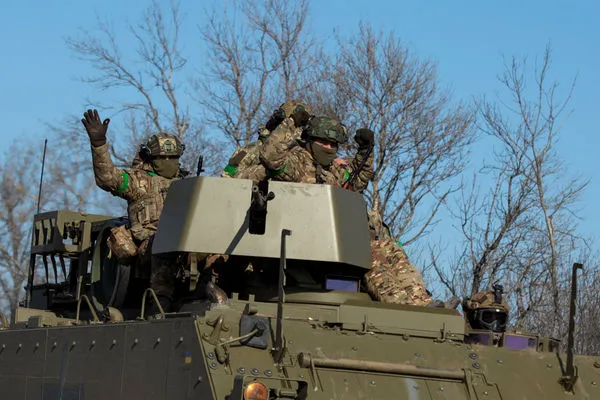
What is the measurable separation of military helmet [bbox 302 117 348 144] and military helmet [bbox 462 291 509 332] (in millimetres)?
2200

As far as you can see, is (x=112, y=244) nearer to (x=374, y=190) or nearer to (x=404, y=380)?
(x=404, y=380)

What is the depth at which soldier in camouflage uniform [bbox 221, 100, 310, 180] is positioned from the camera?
42.5ft

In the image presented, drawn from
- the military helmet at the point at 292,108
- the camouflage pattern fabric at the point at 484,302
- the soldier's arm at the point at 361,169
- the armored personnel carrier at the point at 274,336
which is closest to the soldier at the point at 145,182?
the armored personnel carrier at the point at 274,336

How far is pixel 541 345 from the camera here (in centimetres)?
1177

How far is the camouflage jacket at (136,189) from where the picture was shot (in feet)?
43.3

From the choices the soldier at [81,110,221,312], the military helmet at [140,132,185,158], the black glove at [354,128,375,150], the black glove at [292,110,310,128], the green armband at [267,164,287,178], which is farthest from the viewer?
the black glove at [292,110,310,128]

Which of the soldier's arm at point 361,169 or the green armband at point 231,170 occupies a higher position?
the soldier's arm at point 361,169

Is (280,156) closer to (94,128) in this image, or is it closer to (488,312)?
(94,128)

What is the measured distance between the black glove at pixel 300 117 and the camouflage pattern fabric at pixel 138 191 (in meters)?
1.64

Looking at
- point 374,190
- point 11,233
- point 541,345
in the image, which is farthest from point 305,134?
point 11,233

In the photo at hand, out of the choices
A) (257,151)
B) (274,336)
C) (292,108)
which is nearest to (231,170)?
(257,151)

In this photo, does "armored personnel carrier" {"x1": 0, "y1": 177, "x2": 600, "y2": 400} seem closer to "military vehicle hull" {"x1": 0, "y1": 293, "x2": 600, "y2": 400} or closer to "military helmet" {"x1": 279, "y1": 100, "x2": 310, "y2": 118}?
"military vehicle hull" {"x1": 0, "y1": 293, "x2": 600, "y2": 400}

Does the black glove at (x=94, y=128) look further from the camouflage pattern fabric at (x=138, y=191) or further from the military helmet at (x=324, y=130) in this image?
the military helmet at (x=324, y=130)

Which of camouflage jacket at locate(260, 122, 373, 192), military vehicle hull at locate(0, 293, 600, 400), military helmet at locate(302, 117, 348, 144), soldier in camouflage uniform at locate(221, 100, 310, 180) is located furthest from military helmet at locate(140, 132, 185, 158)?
military vehicle hull at locate(0, 293, 600, 400)
